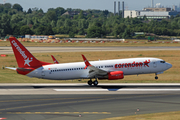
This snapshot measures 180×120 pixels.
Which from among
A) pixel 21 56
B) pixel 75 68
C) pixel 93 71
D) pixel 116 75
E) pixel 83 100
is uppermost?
pixel 21 56

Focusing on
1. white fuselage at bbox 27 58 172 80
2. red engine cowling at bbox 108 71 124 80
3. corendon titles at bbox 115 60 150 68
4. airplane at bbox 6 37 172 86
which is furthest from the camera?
corendon titles at bbox 115 60 150 68

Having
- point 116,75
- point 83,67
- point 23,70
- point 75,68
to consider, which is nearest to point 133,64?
point 116,75

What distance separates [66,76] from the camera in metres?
50.6

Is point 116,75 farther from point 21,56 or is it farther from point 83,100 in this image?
point 21,56

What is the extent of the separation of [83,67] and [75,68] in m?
1.40

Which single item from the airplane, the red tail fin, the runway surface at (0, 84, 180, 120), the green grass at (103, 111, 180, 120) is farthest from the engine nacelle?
the green grass at (103, 111, 180, 120)

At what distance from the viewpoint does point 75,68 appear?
1993 inches

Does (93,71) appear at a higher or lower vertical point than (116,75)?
higher

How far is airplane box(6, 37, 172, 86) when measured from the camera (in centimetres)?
4894

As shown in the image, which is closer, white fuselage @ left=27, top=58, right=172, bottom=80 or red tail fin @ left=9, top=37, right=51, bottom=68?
red tail fin @ left=9, top=37, right=51, bottom=68

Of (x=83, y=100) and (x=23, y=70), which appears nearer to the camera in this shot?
(x=83, y=100)

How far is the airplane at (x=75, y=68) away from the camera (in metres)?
48.9

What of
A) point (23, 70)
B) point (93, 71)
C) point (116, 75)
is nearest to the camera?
point (23, 70)

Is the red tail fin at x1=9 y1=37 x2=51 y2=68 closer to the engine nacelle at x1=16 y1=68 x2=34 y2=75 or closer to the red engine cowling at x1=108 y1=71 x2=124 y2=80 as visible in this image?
the engine nacelle at x1=16 y1=68 x2=34 y2=75
